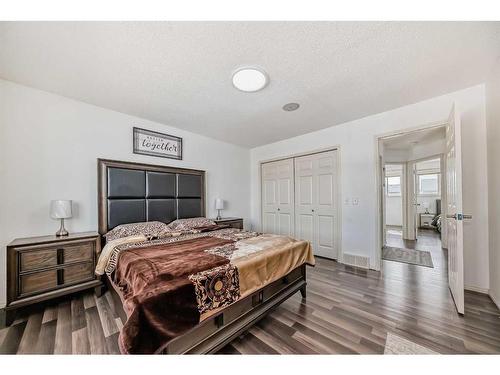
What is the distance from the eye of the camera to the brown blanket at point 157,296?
100 centimetres

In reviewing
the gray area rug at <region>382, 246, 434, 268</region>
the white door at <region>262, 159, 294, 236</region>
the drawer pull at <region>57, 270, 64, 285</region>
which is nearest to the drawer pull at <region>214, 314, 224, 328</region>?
the drawer pull at <region>57, 270, 64, 285</region>

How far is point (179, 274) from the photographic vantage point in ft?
4.29

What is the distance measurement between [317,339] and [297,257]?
0.70 m

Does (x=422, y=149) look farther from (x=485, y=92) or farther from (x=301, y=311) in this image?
(x=301, y=311)

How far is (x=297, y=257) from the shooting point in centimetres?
207

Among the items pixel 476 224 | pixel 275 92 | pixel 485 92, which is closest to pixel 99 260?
pixel 275 92

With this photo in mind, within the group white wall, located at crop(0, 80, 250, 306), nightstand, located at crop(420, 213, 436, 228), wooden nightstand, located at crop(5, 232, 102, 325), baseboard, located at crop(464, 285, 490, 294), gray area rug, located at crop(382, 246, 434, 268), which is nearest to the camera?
wooden nightstand, located at crop(5, 232, 102, 325)

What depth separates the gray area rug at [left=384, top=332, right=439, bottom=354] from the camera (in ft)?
4.54

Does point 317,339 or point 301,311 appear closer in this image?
point 317,339

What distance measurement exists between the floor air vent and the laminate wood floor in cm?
55

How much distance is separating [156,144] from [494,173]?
425 centimetres

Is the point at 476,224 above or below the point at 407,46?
below

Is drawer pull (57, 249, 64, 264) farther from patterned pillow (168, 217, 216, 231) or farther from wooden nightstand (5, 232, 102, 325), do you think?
patterned pillow (168, 217, 216, 231)
